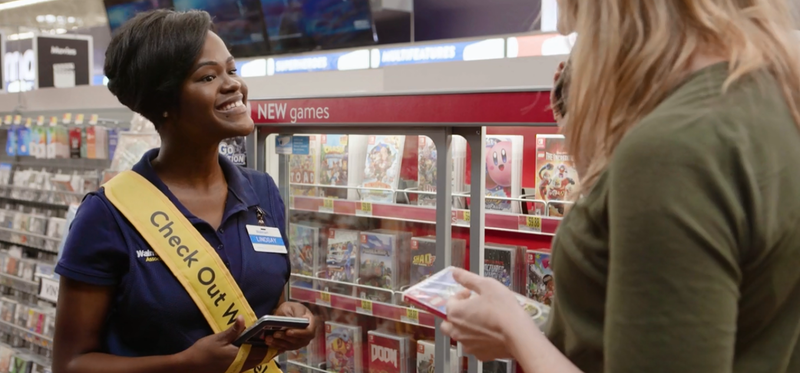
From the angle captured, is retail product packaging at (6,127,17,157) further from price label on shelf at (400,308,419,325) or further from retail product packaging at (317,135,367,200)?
price label on shelf at (400,308,419,325)

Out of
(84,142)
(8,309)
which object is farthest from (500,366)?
(8,309)

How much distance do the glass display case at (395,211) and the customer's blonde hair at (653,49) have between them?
1.23 m

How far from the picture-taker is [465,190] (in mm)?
2670

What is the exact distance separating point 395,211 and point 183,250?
1101 mm

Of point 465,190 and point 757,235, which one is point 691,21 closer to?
point 757,235

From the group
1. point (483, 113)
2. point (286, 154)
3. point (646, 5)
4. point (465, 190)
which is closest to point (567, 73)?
point (646, 5)

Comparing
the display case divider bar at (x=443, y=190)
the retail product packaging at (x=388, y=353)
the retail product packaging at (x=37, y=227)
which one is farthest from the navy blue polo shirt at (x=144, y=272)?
the retail product packaging at (x=37, y=227)

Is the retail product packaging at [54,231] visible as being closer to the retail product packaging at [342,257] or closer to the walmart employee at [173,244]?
the retail product packaging at [342,257]

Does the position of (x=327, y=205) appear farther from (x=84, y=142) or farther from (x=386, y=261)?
(x=84, y=142)

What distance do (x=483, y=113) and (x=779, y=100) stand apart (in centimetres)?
121

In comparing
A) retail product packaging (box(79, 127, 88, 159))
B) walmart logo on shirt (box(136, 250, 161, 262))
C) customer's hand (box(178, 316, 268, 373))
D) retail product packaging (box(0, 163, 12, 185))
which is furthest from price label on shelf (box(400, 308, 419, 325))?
retail product packaging (box(0, 163, 12, 185))

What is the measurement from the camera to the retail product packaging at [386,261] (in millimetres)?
2822

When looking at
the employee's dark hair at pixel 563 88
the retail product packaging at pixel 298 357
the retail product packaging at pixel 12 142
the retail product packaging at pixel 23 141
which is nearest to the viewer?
the employee's dark hair at pixel 563 88

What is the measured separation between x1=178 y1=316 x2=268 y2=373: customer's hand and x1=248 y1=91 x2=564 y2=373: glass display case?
80 cm
